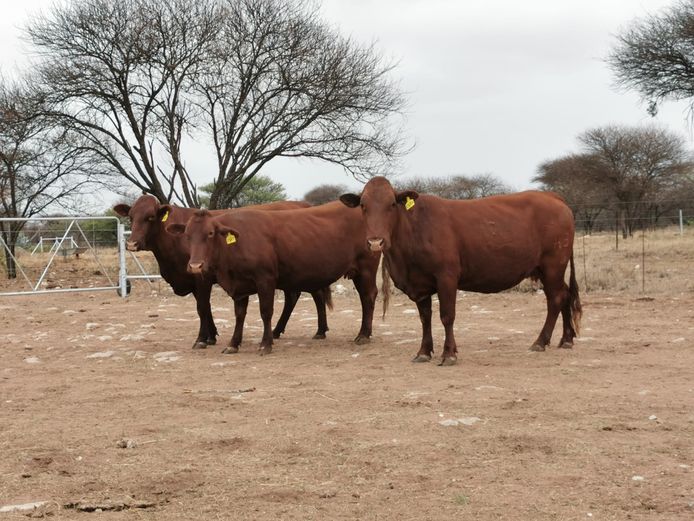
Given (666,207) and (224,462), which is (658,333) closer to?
(224,462)

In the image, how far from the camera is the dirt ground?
3859mm

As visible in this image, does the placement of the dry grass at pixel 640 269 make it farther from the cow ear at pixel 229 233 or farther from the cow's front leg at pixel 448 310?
the cow ear at pixel 229 233

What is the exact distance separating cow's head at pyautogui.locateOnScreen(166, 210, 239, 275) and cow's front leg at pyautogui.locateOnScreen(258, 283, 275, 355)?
621mm

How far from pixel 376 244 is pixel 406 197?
0.68 metres

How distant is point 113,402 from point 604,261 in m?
15.7

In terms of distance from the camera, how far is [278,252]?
930cm

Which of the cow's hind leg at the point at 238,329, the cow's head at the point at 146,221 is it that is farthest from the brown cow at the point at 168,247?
the cow's hind leg at the point at 238,329

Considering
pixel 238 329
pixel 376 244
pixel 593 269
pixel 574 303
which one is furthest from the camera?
pixel 593 269

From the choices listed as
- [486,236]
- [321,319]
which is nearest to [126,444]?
[486,236]

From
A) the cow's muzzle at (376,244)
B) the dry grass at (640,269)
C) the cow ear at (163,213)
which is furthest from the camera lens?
the dry grass at (640,269)

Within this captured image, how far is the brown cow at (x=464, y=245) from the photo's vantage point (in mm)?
7844

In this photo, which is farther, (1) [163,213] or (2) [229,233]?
(1) [163,213]

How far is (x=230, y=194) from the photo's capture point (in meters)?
25.8

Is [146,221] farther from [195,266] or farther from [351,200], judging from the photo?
[351,200]
